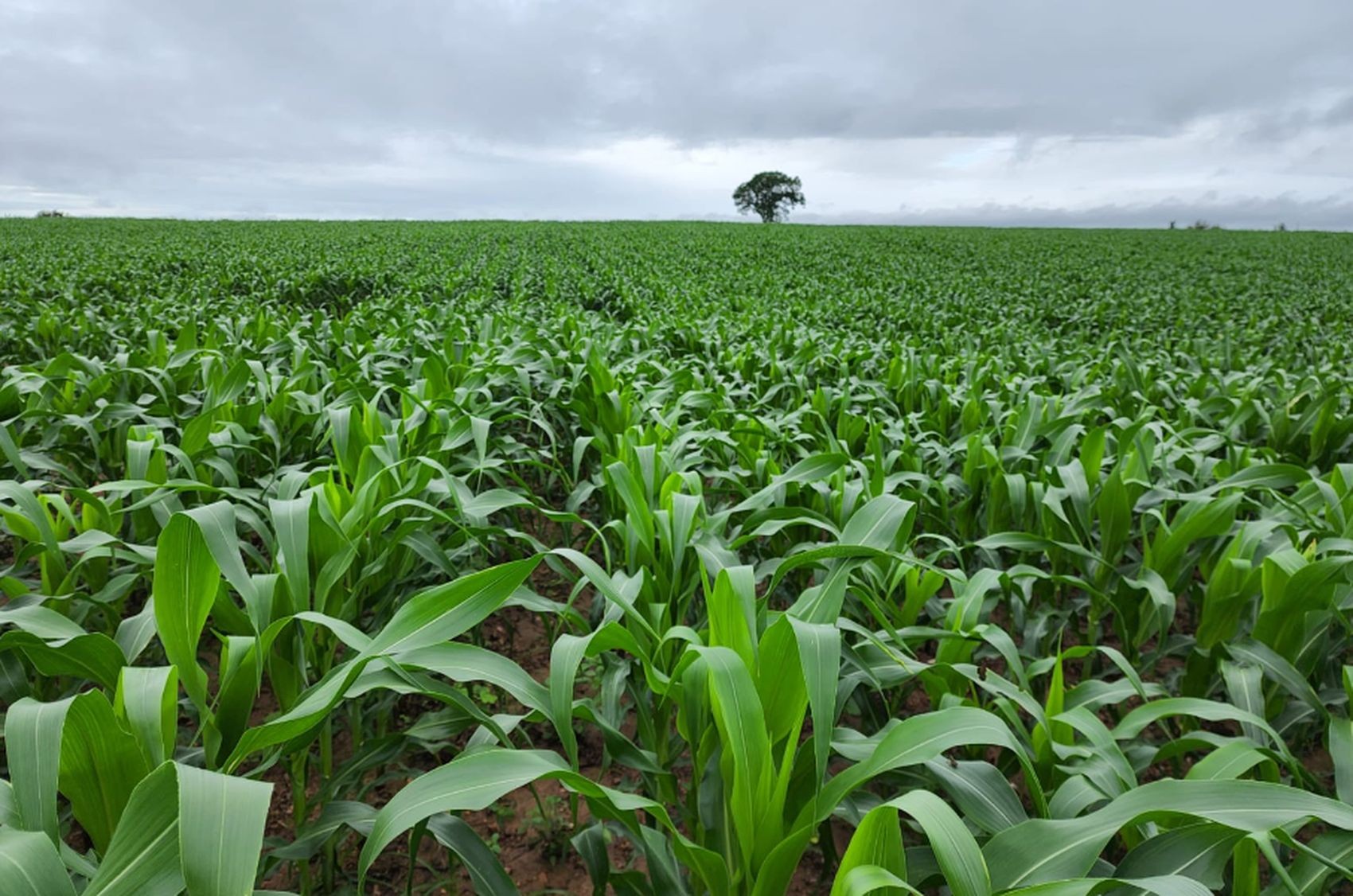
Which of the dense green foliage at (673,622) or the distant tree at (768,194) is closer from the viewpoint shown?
the dense green foliage at (673,622)

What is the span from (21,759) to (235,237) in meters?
22.3

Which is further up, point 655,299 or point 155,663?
point 655,299

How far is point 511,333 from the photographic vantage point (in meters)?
5.43

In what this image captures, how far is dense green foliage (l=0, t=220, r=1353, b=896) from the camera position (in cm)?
100

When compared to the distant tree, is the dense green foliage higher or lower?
lower

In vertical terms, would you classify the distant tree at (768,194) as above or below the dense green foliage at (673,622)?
above

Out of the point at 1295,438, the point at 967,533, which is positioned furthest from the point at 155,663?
the point at 1295,438

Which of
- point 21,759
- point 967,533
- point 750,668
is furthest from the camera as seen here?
point 967,533

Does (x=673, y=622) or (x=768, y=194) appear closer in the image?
(x=673, y=622)

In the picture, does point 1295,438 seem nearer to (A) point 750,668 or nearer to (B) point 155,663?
(A) point 750,668

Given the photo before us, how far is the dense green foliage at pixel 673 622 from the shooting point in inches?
39.4

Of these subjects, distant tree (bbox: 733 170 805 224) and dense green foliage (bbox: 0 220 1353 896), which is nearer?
dense green foliage (bbox: 0 220 1353 896)

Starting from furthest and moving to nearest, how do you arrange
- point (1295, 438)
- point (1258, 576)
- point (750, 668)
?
point (1295, 438), point (1258, 576), point (750, 668)

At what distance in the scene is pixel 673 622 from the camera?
1.94m
